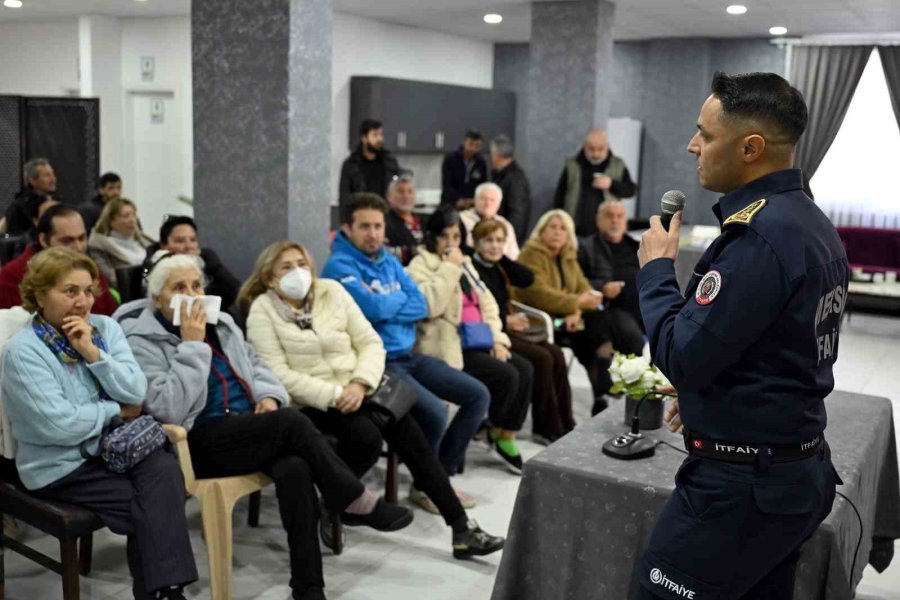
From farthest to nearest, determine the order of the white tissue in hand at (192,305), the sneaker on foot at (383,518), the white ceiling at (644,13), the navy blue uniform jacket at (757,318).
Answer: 1. the white ceiling at (644,13)
2. the sneaker on foot at (383,518)
3. the white tissue in hand at (192,305)
4. the navy blue uniform jacket at (757,318)

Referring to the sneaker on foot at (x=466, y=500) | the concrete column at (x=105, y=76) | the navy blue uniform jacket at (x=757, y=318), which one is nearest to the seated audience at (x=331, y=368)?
the sneaker on foot at (x=466, y=500)

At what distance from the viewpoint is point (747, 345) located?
160cm

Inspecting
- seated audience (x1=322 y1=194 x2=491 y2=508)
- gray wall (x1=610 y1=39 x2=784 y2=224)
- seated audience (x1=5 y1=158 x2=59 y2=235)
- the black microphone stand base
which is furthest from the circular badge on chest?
gray wall (x1=610 y1=39 x2=784 y2=224)

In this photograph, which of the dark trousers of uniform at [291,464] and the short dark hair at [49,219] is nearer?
the dark trousers of uniform at [291,464]

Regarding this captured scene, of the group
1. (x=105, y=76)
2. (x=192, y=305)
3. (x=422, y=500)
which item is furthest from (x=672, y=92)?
(x=192, y=305)

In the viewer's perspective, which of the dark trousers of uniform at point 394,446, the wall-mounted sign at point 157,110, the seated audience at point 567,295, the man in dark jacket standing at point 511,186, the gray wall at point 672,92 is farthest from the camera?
the gray wall at point 672,92

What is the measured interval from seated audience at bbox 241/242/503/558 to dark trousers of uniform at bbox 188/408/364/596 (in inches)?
12.7

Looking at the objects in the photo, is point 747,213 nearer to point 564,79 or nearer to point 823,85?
point 564,79

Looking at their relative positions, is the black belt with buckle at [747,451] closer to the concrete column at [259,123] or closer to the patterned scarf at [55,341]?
the patterned scarf at [55,341]

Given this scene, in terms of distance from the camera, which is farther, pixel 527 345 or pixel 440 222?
pixel 527 345

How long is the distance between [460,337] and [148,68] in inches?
252

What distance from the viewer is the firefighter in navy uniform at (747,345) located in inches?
63.3

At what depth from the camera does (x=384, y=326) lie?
3910 mm

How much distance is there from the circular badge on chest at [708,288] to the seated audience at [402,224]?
3.53 metres
